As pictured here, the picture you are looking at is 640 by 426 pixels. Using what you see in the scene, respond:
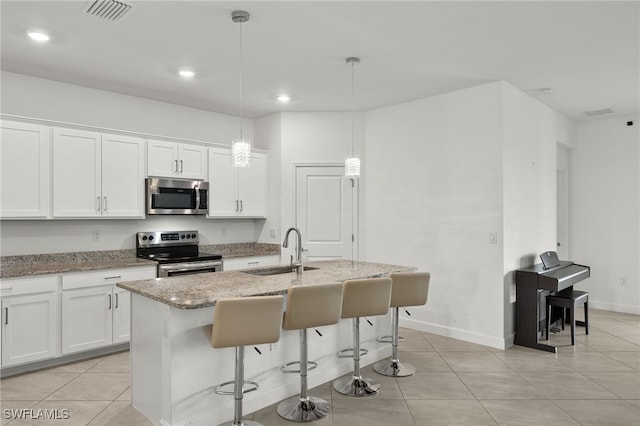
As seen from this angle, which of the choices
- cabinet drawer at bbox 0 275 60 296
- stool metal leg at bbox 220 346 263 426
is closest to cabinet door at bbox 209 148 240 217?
cabinet drawer at bbox 0 275 60 296

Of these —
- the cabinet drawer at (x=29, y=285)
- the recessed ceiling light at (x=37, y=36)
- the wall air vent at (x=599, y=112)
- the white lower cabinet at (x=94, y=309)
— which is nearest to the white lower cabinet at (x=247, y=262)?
the white lower cabinet at (x=94, y=309)

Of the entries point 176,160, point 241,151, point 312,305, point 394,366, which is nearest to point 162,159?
point 176,160

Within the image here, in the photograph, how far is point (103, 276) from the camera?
13.6ft

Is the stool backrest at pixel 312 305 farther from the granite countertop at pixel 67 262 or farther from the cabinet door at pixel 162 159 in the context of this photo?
the cabinet door at pixel 162 159

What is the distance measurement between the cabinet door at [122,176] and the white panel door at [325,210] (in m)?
2.02

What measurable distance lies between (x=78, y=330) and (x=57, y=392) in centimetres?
71

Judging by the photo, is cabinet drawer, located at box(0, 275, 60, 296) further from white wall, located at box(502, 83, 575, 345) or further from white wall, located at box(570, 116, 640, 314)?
white wall, located at box(570, 116, 640, 314)

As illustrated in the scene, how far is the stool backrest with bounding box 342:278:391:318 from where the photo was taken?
10.4 feet

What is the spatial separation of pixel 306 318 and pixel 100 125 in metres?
3.46

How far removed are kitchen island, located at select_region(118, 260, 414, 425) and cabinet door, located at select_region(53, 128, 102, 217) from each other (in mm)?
1768

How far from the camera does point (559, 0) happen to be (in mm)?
2846

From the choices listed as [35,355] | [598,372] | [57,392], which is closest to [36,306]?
[35,355]

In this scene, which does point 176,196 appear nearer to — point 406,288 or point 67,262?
point 67,262

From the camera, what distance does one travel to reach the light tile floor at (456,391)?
2938 mm
